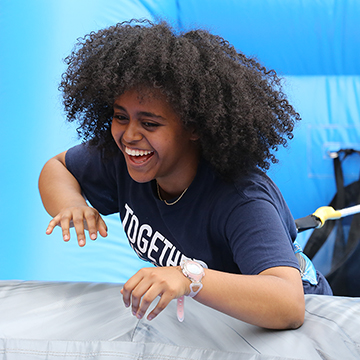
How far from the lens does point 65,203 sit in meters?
0.89

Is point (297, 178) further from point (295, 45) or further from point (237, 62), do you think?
point (237, 62)

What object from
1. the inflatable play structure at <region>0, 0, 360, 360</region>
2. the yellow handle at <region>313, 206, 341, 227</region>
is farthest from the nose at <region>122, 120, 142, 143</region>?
the yellow handle at <region>313, 206, 341, 227</region>

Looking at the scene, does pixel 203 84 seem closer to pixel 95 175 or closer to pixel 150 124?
pixel 150 124

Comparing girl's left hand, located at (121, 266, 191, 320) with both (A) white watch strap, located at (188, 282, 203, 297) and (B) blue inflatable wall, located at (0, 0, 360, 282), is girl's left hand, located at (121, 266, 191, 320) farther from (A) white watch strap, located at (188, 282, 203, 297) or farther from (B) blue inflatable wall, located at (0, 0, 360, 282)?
(B) blue inflatable wall, located at (0, 0, 360, 282)

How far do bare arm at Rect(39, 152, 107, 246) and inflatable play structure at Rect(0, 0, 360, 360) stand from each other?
0.30 ft

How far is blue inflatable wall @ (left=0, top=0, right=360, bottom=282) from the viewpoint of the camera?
4.33 ft

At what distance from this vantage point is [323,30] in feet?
5.70

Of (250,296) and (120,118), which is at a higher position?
(120,118)

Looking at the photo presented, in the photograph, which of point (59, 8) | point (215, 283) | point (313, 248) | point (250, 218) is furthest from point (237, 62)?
point (313, 248)

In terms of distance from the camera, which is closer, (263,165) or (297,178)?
(263,165)

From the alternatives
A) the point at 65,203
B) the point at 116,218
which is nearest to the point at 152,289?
the point at 65,203

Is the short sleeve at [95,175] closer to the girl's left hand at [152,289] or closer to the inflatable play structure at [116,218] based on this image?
the inflatable play structure at [116,218]

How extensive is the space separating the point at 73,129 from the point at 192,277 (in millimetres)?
1099

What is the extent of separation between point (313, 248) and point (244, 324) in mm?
1163
